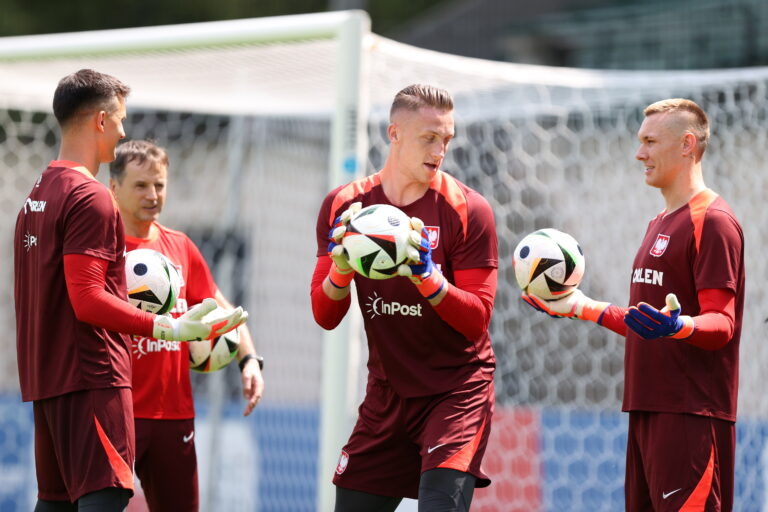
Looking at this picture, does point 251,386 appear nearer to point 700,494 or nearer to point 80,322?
point 80,322

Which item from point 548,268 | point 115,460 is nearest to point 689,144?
point 548,268

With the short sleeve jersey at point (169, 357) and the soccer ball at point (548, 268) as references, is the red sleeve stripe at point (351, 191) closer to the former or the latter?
the soccer ball at point (548, 268)

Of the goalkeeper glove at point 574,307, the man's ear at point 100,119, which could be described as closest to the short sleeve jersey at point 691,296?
the goalkeeper glove at point 574,307

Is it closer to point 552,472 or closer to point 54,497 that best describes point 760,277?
point 552,472

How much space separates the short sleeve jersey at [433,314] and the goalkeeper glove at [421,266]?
0.30m

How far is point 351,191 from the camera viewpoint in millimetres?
4566

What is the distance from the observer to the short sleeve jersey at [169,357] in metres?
5.02

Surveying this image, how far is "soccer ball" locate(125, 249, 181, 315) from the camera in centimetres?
474

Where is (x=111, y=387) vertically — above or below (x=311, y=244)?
below

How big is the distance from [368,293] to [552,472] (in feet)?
12.3

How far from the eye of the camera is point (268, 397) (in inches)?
424

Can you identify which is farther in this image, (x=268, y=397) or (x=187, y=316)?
(x=268, y=397)

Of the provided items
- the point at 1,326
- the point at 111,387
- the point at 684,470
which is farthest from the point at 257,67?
the point at 1,326

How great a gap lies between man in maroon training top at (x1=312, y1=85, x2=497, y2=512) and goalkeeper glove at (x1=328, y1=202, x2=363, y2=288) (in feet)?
0.08
